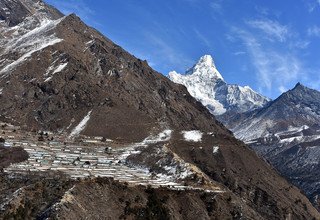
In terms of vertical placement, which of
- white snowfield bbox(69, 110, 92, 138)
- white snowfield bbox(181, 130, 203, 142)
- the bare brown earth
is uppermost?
white snowfield bbox(181, 130, 203, 142)

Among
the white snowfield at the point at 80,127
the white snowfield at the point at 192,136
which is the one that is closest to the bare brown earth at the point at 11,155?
the white snowfield at the point at 80,127

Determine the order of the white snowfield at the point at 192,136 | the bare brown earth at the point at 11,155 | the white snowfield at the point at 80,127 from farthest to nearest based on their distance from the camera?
1. the white snowfield at the point at 192,136
2. the white snowfield at the point at 80,127
3. the bare brown earth at the point at 11,155

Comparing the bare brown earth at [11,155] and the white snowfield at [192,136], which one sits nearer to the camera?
the bare brown earth at [11,155]

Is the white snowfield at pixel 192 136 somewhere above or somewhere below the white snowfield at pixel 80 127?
above

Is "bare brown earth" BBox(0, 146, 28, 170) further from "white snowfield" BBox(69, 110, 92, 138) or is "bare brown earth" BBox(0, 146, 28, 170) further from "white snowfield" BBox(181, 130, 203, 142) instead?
"white snowfield" BBox(181, 130, 203, 142)

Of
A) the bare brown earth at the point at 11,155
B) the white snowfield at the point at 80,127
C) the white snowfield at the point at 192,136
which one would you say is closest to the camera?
the bare brown earth at the point at 11,155

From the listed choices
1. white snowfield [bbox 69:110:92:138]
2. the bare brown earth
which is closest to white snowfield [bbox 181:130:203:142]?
white snowfield [bbox 69:110:92:138]

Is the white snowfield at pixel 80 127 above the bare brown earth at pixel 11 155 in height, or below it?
above

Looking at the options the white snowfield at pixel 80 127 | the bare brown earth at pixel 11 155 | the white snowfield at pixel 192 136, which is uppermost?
the white snowfield at pixel 192 136

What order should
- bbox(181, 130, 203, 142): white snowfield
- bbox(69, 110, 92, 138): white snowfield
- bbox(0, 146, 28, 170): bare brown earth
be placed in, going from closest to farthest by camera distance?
bbox(0, 146, 28, 170): bare brown earth, bbox(69, 110, 92, 138): white snowfield, bbox(181, 130, 203, 142): white snowfield

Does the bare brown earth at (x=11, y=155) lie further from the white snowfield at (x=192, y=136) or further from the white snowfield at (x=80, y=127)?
the white snowfield at (x=192, y=136)
